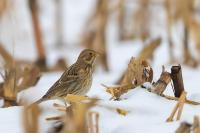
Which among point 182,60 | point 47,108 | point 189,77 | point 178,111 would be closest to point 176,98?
point 178,111

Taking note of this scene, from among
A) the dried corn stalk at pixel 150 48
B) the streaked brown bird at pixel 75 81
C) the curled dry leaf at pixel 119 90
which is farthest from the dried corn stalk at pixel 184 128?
the dried corn stalk at pixel 150 48

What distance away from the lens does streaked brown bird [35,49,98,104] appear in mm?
3924

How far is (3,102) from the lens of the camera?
13.1ft

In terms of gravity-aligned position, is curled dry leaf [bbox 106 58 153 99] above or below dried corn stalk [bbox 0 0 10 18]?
below

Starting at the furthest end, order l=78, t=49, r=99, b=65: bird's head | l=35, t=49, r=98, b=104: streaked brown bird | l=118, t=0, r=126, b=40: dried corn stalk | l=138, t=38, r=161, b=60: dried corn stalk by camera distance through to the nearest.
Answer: l=118, t=0, r=126, b=40: dried corn stalk
l=138, t=38, r=161, b=60: dried corn stalk
l=78, t=49, r=99, b=65: bird's head
l=35, t=49, r=98, b=104: streaked brown bird

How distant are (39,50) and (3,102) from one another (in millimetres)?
2987

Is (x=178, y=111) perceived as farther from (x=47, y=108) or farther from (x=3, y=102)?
(x=3, y=102)

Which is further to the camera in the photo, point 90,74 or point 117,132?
point 90,74

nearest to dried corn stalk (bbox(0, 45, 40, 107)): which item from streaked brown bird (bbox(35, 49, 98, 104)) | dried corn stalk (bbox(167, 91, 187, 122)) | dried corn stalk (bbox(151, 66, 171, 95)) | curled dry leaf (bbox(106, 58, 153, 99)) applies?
streaked brown bird (bbox(35, 49, 98, 104))

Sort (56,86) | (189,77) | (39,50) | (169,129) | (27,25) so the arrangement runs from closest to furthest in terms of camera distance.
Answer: (169,129) < (56,86) < (189,77) < (39,50) < (27,25)

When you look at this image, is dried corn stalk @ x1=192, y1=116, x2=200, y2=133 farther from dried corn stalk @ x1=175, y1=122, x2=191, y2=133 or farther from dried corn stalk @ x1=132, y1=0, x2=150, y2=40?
dried corn stalk @ x1=132, y1=0, x2=150, y2=40

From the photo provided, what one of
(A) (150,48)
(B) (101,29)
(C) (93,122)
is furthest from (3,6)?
(C) (93,122)

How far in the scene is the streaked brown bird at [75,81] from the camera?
3.92m

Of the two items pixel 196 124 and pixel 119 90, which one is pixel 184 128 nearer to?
pixel 196 124
